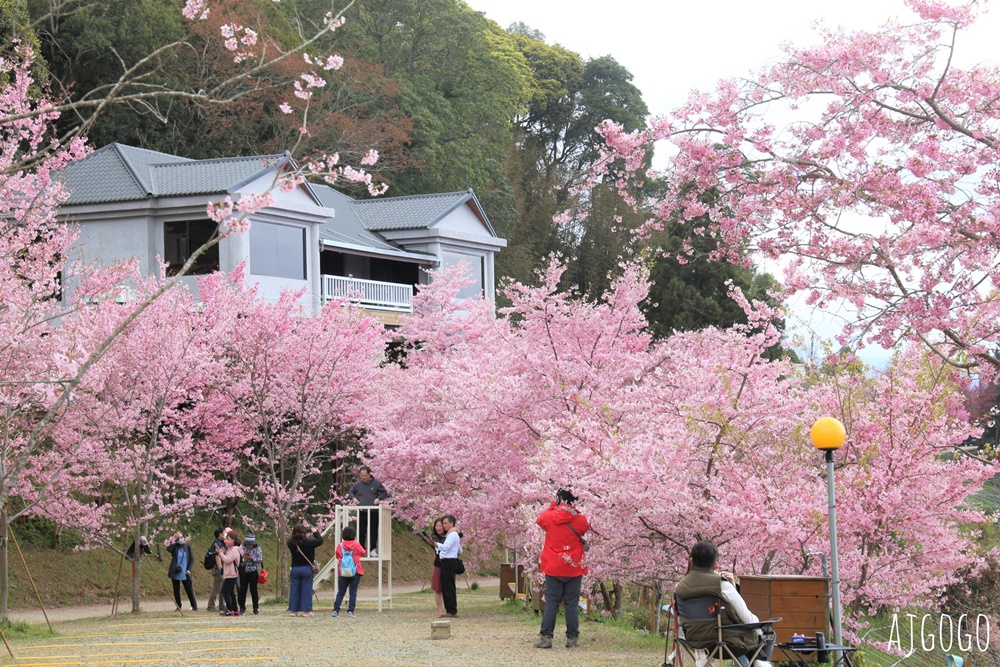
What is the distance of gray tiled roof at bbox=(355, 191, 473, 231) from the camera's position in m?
36.8

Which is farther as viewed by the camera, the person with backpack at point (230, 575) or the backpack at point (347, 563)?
the person with backpack at point (230, 575)

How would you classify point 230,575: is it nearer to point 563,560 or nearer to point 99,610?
point 99,610

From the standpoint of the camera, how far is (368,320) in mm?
23906

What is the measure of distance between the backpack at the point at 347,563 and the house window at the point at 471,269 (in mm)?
21384

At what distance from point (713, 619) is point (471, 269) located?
30082 millimetres

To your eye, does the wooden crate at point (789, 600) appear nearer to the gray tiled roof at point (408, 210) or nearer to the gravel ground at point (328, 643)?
the gravel ground at point (328, 643)

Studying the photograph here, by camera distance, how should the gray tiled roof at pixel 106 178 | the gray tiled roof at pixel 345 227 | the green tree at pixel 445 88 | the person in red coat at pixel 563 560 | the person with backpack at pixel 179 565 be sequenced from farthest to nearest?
the green tree at pixel 445 88, the gray tiled roof at pixel 345 227, the gray tiled roof at pixel 106 178, the person with backpack at pixel 179 565, the person in red coat at pixel 563 560

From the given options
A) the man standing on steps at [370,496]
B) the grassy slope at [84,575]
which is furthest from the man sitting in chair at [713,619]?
the grassy slope at [84,575]

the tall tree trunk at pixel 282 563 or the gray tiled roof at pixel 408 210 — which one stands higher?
the gray tiled roof at pixel 408 210

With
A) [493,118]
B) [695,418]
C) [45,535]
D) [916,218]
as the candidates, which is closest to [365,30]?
[493,118]

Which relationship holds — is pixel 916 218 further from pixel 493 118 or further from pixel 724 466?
pixel 493 118

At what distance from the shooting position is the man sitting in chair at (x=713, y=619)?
877 centimetres

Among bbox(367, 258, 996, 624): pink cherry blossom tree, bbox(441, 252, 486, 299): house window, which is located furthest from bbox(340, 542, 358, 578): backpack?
bbox(441, 252, 486, 299): house window

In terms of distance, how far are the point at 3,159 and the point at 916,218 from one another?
12731mm
